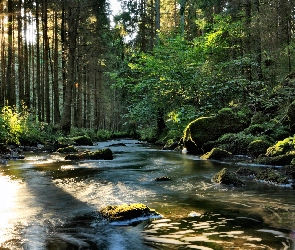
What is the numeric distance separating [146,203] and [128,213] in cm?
119

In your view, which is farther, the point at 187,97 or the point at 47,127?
the point at 47,127

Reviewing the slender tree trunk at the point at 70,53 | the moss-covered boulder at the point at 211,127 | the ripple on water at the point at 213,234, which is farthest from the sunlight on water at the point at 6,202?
the slender tree trunk at the point at 70,53

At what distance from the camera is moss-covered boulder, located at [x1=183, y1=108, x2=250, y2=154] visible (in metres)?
16.0

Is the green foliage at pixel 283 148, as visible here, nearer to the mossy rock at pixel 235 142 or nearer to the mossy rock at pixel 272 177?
the mossy rock at pixel 235 142

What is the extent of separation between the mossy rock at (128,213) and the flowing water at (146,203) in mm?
149

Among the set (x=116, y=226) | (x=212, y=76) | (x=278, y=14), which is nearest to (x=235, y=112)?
(x=212, y=76)

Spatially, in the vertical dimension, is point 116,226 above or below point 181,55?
below

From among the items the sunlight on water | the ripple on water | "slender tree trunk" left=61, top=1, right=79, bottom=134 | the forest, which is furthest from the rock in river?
"slender tree trunk" left=61, top=1, right=79, bottom=134

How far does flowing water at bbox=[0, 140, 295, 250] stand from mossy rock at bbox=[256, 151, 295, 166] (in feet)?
8.12

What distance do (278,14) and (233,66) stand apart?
12.7 ft

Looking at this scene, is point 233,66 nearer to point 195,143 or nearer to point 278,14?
point 278,14

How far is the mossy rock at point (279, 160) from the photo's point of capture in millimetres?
10656

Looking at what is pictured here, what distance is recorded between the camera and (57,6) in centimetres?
2439

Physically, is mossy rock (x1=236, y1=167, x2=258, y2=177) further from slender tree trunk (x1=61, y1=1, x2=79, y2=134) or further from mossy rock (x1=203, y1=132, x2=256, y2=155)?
slender tree trunk (x1=61, y1=1, x2=79, y2=134)
